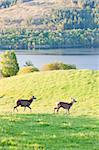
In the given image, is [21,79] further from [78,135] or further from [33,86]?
[78,135]

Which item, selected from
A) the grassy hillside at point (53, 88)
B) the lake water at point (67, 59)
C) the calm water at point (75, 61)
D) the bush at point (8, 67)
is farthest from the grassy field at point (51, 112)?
the calm water at point (75, 61)

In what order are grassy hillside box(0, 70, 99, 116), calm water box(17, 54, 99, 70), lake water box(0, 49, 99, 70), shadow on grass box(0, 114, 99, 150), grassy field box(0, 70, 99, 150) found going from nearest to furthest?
shadow on grass box(0, 114, 99, 150) → grassy field box(0, 70, 99, 150) → grassy hillside box(0, 70, 99, 116) → calm water box(17, 54, 99, 70) → lake water box(0, 49, 99, 70)

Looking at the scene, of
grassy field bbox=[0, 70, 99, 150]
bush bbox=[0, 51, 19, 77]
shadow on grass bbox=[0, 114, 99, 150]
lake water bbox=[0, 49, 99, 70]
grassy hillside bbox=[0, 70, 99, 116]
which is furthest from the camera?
Answer: lake water bbox=[0, 49, 99, 70]

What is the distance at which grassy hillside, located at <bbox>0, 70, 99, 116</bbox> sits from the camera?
39.1 m

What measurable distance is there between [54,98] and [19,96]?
3.85 metres

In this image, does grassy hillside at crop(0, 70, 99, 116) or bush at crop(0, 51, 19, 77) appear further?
bush at crop(0, 51, 19, 77)

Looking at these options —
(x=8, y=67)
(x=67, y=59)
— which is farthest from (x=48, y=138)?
(x=67, y=59)

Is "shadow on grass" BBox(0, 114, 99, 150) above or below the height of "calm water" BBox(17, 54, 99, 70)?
above

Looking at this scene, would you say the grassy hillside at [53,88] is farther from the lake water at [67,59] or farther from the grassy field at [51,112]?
the lake water at [67,59]

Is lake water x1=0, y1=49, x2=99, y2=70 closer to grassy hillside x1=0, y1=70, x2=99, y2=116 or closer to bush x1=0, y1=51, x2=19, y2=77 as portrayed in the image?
bush x1=0, y1=51, x2=19, y2=77

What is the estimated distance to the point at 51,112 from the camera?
100ft

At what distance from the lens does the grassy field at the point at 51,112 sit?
12164mm

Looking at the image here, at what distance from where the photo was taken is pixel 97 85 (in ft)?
140

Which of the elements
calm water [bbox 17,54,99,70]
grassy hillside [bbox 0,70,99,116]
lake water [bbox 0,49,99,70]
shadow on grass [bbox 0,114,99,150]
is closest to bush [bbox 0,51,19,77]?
grassy hillside [bbox 0,70,99,116]
